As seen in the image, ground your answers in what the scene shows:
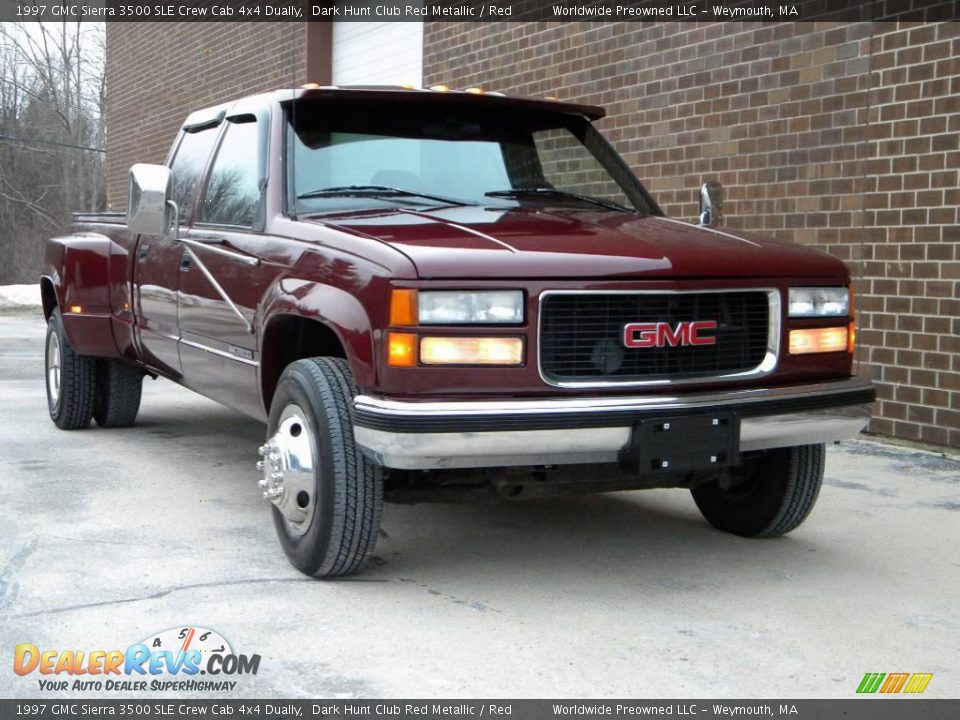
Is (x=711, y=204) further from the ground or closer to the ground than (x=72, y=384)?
further from the ground

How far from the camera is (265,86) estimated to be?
15836 mm

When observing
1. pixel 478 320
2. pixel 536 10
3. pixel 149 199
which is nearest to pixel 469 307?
pixel 478 320

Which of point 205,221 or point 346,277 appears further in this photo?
point 205,221

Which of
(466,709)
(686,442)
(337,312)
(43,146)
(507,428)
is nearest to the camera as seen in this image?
(466,709)

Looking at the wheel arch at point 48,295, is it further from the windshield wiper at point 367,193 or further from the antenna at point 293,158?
the windshield wiper at point 367,193

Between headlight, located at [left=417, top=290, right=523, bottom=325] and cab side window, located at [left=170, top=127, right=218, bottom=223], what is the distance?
2.45m

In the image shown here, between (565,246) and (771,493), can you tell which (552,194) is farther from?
(771,493)

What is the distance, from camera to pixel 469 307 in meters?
3.75

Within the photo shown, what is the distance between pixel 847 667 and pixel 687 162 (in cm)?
594

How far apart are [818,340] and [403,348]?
1.61m

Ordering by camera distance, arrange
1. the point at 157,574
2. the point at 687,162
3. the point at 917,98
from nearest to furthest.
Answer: the point at 157,574, the point at 917,98, the point at 687,162

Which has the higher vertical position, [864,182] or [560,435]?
[864,182]

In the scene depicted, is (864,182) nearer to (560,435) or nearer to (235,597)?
(560,435)

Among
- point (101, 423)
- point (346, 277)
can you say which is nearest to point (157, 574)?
point (346, 277)
